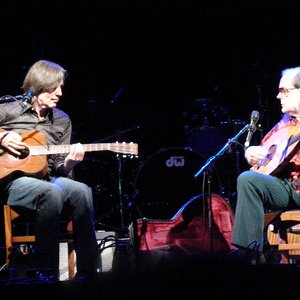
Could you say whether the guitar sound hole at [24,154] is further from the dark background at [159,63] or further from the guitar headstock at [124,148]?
the dark background at [159,63]

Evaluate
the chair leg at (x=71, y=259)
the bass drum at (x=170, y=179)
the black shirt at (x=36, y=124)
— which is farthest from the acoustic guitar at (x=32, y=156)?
the bass drum at (x=170, y=179)

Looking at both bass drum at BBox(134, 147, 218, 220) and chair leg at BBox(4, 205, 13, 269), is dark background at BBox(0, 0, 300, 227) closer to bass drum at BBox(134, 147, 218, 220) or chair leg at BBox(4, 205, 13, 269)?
bass drum at BBox(134, 147, 218, 220)

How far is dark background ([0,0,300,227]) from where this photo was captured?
636cm

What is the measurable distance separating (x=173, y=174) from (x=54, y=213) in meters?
2.79

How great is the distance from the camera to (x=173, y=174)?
20.3ft

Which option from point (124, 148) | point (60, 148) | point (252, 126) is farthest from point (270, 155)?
point (60, 148)

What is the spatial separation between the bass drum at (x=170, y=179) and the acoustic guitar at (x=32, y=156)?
213 centimetres

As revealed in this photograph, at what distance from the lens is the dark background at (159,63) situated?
6.36 m

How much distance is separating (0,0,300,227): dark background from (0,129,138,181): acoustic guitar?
2004mm

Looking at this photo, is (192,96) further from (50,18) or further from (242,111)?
(50,18)

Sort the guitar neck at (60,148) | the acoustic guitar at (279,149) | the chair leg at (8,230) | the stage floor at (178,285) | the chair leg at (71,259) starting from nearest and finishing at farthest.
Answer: the stage floor at (178,285) → the acoustic guitar at (279,149) → the chair leg at (8,230) → the guitar neck at (60,148) → the chair leg at (71,259)

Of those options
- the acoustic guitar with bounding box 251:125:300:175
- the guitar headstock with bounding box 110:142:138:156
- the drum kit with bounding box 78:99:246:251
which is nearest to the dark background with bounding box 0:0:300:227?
the drum kit with bounding box 78:99:246:251

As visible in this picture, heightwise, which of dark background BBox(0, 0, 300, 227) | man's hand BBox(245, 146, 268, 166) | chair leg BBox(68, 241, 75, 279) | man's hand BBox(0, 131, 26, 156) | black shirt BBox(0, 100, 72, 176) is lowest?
chair leg BBox(68, 241, 75, 279)

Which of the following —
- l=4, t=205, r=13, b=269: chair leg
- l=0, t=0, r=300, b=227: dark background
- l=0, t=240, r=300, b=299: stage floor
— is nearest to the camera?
l=0, t=240, r=300, b=299: stage floor
